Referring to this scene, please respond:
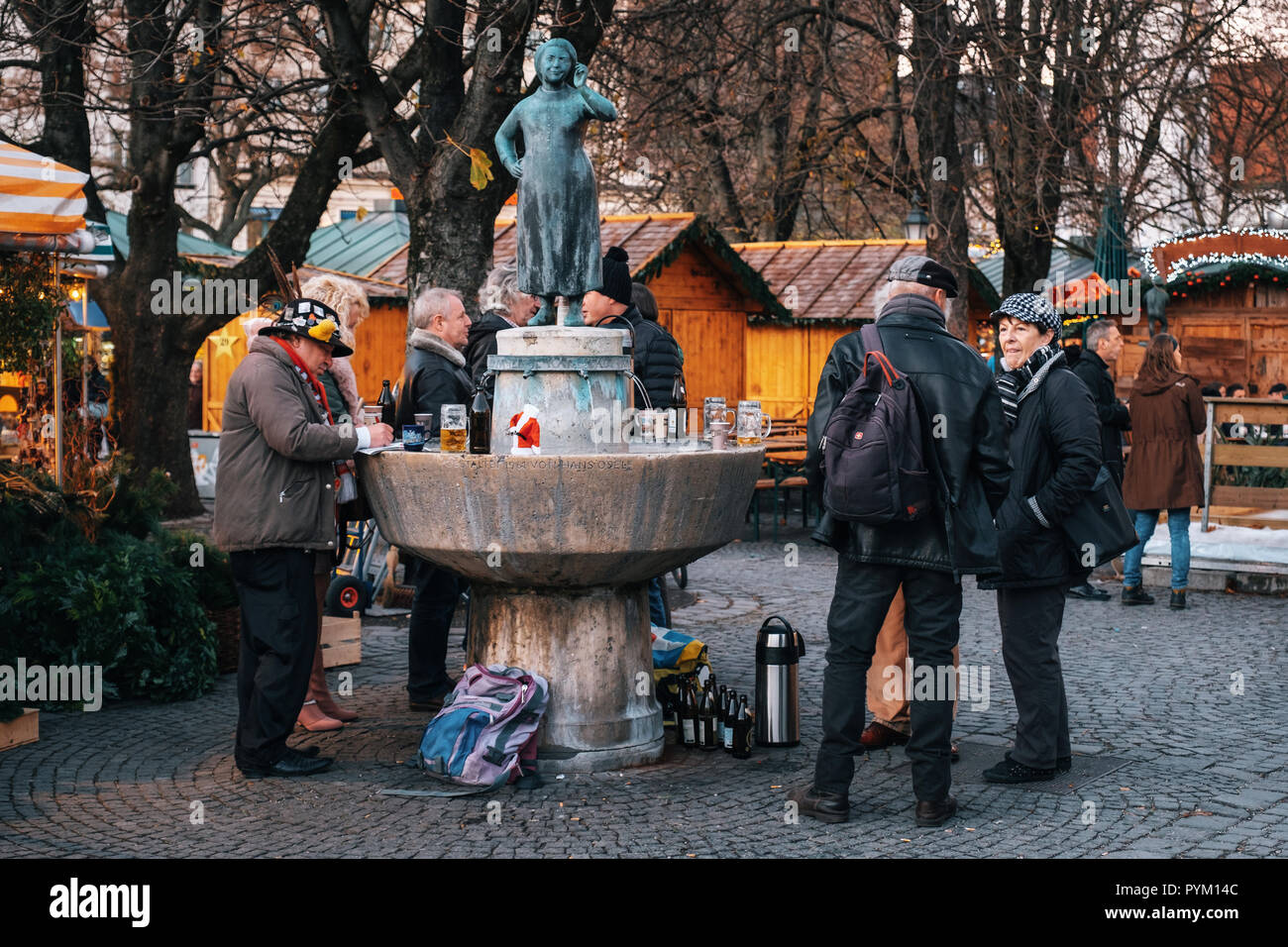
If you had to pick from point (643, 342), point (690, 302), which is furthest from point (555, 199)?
point (690, 302)

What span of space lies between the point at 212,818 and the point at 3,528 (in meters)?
2.69

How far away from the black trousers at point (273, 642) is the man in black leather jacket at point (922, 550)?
2.15 metres

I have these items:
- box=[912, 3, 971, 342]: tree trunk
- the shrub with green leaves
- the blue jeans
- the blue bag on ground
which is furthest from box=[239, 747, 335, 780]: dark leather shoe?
box=[912, 3, 971, 342]: tree trunk

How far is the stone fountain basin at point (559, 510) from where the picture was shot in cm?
576

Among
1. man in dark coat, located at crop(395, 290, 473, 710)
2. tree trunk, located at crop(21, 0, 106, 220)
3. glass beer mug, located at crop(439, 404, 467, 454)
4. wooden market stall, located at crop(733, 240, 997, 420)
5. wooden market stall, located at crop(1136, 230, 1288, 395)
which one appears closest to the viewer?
glass beer mug, located at crop(439, 404, 467, 454)

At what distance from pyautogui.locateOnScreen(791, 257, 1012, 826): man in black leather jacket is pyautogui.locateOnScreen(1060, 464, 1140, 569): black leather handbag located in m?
0.67


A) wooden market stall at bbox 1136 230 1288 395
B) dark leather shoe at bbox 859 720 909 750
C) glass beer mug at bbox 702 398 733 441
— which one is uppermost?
wooden market stall at bbox 1136 230 1288 395

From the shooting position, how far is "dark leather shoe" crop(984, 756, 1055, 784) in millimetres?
6113

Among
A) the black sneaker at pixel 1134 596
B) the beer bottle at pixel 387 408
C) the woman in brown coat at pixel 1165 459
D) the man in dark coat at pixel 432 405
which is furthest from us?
the black sneaker at pixel 1134 596

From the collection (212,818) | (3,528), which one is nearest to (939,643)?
(212,818)

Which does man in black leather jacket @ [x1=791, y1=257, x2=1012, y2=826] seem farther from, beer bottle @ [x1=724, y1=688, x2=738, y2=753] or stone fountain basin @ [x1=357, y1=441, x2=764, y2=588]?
beer bottle @ [x1=724, y1=688, x2=738, y2=753]

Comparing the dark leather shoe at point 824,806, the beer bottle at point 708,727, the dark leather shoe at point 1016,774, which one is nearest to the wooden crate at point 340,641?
the beer bottle at point 708,727

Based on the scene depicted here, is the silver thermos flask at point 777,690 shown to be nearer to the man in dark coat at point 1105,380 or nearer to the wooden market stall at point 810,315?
the man in dark coat at point 1105,380

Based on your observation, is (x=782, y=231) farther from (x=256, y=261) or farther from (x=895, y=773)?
(x=895, y=773)
